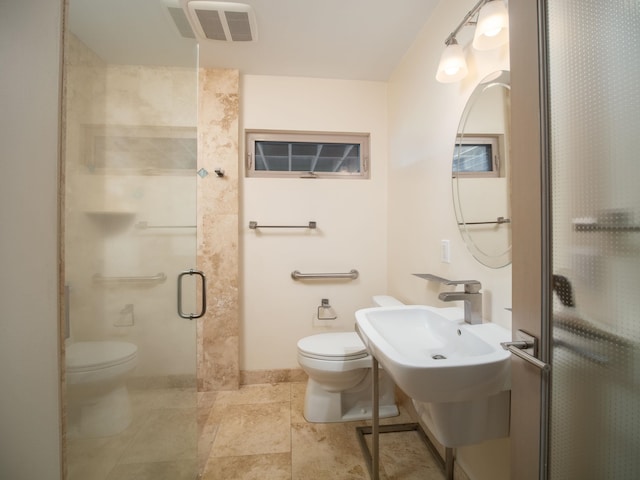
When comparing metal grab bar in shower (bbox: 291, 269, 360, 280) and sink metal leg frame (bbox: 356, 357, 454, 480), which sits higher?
metal grab bar in shower (bbox: 291, 269, 360, 280)

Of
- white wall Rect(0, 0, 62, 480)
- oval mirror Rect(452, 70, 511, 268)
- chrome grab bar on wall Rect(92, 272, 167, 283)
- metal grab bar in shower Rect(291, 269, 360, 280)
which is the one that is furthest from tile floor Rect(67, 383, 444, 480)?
oval mirror Rect(452, 70, 511, 268)

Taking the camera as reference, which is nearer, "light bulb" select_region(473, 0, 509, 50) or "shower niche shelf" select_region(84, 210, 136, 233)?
"shower niche shelf" select_region(84, 210, 136, 233)

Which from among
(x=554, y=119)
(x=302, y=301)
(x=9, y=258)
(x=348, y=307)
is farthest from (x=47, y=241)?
(x=348, y=307)

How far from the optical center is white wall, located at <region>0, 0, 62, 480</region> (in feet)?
1.81

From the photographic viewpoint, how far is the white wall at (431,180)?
109 cm

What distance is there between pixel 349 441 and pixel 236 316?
1133mm

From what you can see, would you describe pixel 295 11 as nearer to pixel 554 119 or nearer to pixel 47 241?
pixel 554 119

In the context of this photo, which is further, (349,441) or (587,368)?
(349,441)

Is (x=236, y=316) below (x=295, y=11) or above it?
below

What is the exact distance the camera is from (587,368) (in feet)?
1.89

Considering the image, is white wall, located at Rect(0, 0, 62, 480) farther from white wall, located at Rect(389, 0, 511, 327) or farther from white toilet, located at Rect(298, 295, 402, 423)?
white wall, located at Rect(389, 0, 511, 327)

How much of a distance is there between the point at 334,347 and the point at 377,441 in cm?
53

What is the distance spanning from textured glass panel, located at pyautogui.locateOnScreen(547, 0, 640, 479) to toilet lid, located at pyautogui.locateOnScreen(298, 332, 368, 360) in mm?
1011

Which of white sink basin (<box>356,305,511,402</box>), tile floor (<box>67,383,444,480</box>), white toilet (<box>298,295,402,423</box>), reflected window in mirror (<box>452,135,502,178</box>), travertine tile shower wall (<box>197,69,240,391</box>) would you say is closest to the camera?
white sink basin (<box>356,305,511,402</box>)
